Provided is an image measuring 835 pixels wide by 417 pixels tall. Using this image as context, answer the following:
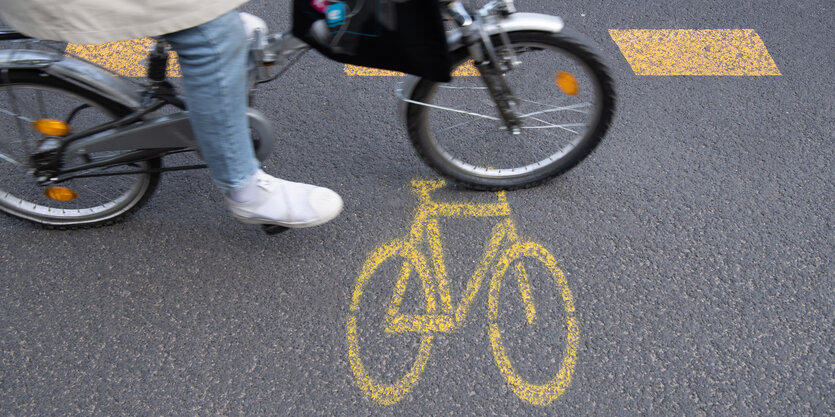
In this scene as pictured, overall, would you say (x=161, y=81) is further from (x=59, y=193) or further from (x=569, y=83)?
(x=569, y=83)

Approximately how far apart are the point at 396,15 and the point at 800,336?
1844 mm

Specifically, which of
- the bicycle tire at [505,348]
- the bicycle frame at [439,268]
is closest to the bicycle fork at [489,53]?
the bicycle frame at [439,268]

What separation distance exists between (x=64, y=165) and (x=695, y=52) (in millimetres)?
3219

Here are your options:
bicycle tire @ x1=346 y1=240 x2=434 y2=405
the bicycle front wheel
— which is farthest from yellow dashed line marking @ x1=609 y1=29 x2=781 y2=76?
bicycle tire @ x1=346 y1=240 x2=434 y2=405

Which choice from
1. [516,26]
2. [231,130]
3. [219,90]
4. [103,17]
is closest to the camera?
[103,17]

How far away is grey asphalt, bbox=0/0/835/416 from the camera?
2.10 m

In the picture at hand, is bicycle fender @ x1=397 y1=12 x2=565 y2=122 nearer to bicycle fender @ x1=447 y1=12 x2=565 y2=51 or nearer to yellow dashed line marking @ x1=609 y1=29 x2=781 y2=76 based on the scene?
bicycle fender @ x1=447 y1=12 x2=565 y2=51

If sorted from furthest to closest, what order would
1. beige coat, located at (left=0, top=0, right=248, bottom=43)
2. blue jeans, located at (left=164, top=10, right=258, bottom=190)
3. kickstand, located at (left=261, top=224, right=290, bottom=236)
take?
kickstand, located at (left=261, top=224, right=290, bottom=236)
blue jeans, located at (left=164, top=10, right=258, bottom=190)
beige coat, located at (left=0, top=0, right=248, bottom=43)

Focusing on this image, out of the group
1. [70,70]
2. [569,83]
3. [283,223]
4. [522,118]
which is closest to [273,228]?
[283,223]

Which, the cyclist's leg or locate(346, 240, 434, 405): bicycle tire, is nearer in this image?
the cyclist's leg

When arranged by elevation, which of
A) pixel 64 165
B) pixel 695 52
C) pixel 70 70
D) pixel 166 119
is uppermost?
pixel 70 70

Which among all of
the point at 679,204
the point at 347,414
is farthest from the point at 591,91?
the point at 347,414

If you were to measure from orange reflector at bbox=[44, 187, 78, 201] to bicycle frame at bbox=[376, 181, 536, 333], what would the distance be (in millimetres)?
1355

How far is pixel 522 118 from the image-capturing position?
8.74 feet
